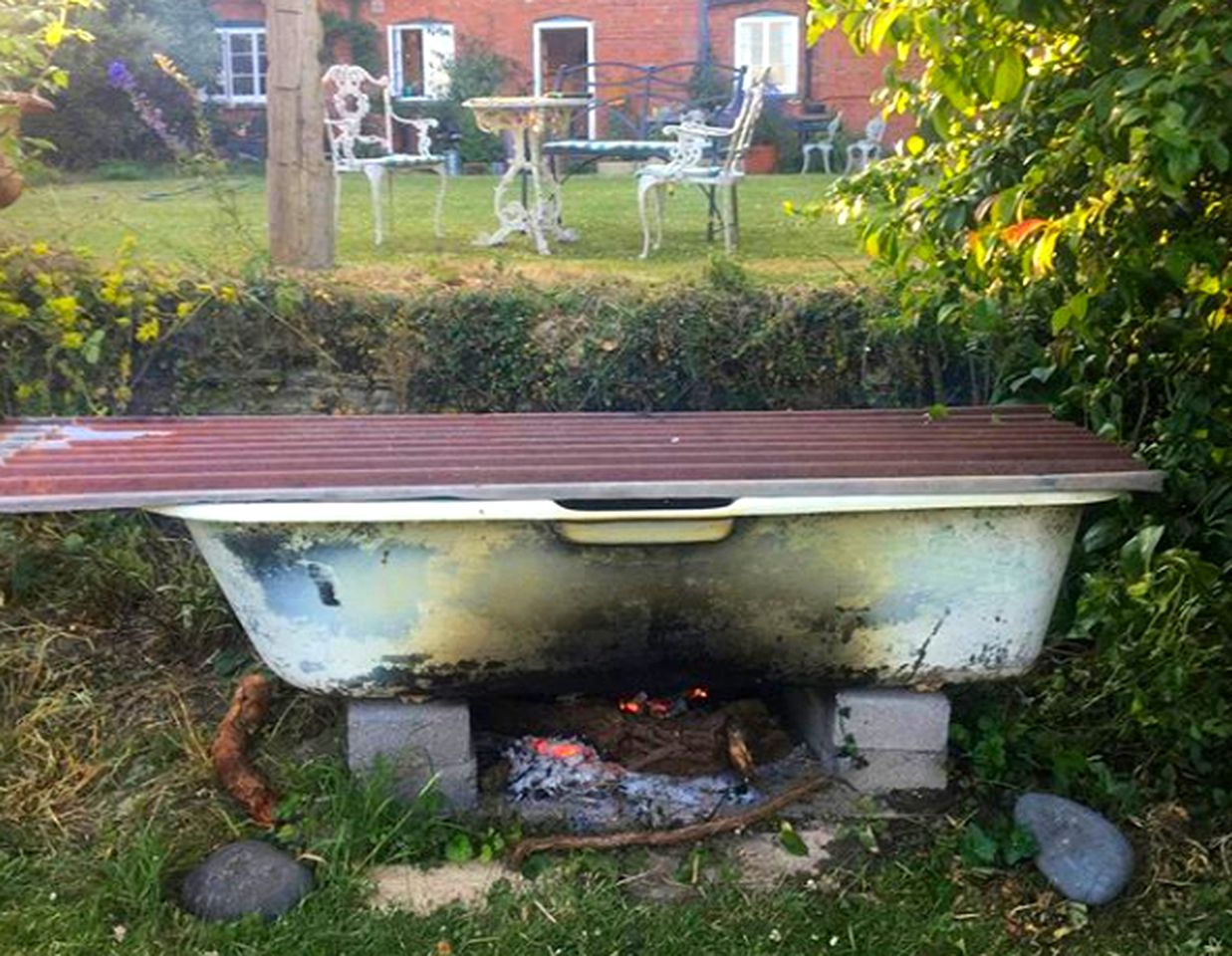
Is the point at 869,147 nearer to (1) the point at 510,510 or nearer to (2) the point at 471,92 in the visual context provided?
(2) the point at 471,92

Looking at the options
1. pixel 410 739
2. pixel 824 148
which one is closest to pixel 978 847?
pixel 410 739

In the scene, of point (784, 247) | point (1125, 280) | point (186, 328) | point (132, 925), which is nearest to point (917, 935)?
point (1125, 280)

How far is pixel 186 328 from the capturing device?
4211 millimetres

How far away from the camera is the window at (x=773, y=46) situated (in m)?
19.6

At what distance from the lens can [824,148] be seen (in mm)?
16406

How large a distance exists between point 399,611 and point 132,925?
815mm

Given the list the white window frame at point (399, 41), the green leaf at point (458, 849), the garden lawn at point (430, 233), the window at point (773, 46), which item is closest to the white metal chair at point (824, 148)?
the window at point (773, 46)

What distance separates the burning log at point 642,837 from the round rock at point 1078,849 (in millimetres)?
572

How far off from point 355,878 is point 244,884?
0.74ft

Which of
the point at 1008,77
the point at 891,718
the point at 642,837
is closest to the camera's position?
the point at 1008,77

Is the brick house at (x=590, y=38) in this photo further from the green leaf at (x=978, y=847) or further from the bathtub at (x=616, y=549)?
the green leaf at (x=978, y=847)

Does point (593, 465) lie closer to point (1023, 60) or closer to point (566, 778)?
point (566, 778)

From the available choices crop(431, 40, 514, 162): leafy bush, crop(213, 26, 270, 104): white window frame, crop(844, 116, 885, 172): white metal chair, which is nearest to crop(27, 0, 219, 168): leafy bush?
crop(213, 26, 270, 104): white window frame

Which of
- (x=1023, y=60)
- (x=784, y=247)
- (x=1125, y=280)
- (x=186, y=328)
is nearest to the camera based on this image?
(x=1023, y=60)
